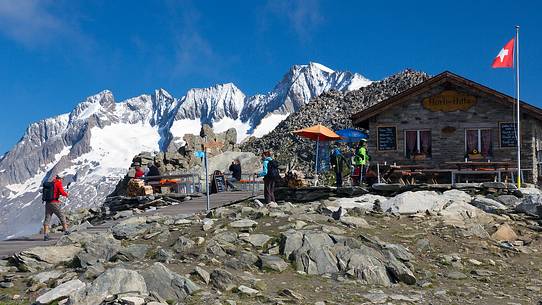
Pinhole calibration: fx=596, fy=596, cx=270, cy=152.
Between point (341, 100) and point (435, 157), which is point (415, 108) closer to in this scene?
point (435, 157)

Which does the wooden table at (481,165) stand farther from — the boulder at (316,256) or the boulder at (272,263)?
the boulder at (272,263)

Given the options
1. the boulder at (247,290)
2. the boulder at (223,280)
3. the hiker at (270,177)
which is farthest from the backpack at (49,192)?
the boulder at (247,290)

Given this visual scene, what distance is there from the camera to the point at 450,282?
11078mm

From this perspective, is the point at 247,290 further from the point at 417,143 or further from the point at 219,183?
the point at 219,183

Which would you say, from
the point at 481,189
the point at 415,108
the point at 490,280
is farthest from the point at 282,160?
the point at 490,280

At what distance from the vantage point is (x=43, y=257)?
12797 mm

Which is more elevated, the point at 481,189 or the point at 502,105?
the point at 502,105

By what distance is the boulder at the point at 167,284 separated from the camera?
30.8 ft

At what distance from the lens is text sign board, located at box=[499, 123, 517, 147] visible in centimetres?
2534

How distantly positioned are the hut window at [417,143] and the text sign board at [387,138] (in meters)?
0.53

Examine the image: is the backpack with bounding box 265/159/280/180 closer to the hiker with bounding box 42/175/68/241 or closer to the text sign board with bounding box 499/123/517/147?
the hiker with bounding box 42/175/68/241

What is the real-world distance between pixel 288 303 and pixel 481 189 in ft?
36.7

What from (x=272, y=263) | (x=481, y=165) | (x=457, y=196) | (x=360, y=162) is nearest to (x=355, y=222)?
(x=272, y=263)

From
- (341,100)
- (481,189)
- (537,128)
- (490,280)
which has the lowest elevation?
(490,280)
